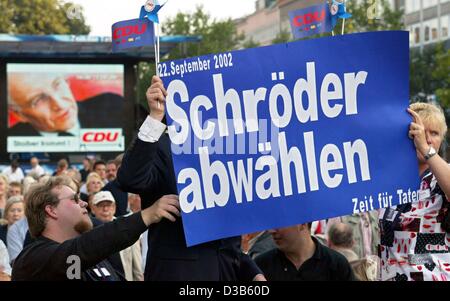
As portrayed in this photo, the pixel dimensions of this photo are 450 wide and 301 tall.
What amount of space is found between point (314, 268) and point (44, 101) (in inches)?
1115

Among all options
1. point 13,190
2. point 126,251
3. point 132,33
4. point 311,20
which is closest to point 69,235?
point 132,33

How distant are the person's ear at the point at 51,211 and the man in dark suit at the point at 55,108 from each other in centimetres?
2794

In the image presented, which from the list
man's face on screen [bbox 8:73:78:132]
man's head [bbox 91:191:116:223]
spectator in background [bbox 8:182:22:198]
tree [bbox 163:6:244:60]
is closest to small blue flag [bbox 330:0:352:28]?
man's head [bbox 91:191:116:223]

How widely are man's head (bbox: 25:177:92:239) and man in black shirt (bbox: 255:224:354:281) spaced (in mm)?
1052

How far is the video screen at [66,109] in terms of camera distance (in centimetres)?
3219

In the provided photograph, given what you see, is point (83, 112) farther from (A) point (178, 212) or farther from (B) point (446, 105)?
(A) point (178, 212)

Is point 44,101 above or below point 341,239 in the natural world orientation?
above

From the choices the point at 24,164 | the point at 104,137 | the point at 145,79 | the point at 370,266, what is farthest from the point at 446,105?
the point at 370,266

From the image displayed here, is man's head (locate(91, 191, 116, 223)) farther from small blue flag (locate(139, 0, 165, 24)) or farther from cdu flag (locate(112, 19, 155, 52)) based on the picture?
small blue flag (locate(139, 0, 165, 24))

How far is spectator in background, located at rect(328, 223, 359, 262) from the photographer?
705 cm

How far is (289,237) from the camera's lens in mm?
5059

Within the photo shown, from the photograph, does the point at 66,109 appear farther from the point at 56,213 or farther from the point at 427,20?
the point at 427,20

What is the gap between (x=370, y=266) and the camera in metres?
5.59
